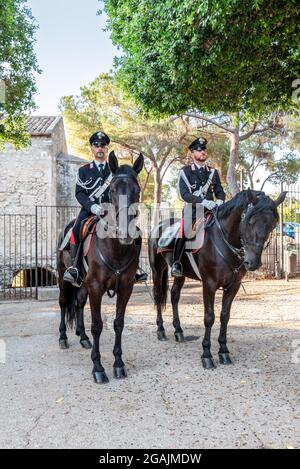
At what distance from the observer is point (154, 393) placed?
4059mm

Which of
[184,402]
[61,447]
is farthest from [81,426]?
[184,402]

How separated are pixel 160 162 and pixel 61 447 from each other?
923 inches

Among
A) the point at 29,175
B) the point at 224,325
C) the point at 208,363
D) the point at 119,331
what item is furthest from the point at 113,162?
the point at 29,175

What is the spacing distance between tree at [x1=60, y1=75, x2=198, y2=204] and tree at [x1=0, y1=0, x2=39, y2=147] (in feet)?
31.0

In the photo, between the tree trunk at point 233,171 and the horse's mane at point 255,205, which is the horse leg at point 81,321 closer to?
the horse's mane at point 255,205

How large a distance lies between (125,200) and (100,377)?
2.15 m

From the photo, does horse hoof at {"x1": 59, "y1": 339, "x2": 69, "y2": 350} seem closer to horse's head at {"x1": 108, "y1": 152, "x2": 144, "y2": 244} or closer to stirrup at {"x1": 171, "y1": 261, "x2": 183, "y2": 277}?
stirrup at {"x1": 171, "y1": 261, "x2": 183, "y2": 277}

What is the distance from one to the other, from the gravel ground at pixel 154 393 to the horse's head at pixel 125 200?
68.8 inches

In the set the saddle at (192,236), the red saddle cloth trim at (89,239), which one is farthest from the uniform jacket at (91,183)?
the saddle at (192,236)

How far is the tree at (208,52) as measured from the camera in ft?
19.6

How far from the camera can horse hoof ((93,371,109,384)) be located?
435 centimetres

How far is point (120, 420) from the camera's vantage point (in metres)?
3.43
